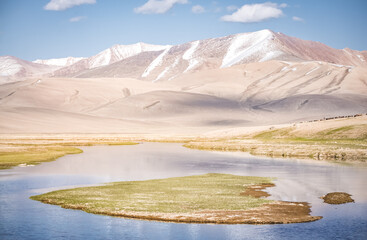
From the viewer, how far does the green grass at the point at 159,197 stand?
25.8m

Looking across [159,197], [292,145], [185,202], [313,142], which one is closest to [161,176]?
[159,197]

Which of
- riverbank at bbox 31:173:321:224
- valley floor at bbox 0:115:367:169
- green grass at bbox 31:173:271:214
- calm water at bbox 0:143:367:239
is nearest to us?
calm water at bbox 0:143:367:239

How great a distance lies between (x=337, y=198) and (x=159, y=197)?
1062cm

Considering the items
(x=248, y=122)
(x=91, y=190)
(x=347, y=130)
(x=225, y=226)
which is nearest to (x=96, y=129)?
(x=248, y=122)

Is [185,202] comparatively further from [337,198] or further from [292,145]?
[292,145]

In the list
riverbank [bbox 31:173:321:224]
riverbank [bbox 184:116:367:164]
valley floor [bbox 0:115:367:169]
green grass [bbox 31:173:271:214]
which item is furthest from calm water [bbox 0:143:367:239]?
riverbank [bbox 184:116:367:164]

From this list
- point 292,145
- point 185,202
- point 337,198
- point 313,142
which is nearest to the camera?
point 185,202

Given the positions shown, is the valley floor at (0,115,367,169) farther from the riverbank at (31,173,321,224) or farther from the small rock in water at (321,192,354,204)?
the small rock in water at (321,192,354,204)

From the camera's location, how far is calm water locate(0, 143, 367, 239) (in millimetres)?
21672

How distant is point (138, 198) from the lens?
2814cm

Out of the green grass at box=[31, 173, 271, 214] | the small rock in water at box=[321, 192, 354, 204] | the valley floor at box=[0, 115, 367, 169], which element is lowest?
the small rock in water at box=[321, 192, 354, 204]

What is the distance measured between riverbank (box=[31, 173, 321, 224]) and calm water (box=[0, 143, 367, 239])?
2.33 ft

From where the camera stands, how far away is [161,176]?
41.6 meters

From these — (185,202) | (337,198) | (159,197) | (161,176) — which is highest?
(161,176)
